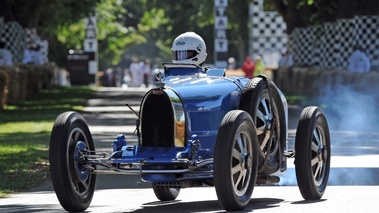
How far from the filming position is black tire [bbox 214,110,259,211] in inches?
412

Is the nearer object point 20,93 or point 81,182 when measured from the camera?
point 81,182

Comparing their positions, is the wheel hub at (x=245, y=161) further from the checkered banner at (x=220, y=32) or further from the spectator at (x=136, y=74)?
the spectator at (x=136, y=74)

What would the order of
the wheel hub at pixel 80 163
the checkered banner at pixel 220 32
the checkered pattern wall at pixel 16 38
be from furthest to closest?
1. the checkered banner at pixel 220 32
2. the checkered pattern wall at pixel 16 38
3. the wheel hub at pixel 80 163

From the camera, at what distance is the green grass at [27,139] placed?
1547cm

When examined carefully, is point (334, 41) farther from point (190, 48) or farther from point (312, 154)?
point (312, 154)

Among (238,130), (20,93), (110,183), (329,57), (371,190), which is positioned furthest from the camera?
(329,57)

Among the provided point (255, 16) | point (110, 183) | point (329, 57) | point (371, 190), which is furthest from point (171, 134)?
point (255, 16)

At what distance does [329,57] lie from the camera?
40188 mm

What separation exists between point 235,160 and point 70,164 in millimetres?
1495

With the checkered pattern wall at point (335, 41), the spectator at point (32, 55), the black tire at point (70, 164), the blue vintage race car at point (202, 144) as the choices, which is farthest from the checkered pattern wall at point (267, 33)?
the black tire at point (70, 164)

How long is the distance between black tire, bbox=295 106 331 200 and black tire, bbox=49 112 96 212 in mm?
1963

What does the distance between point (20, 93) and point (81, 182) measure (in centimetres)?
2539

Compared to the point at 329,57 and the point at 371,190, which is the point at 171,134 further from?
the point at 329,57

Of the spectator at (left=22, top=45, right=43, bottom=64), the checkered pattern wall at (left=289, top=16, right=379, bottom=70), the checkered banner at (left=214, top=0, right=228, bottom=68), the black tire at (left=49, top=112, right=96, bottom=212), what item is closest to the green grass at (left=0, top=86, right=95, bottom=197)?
the black tire at (left=49, top=112, right=96, bottom=212)
